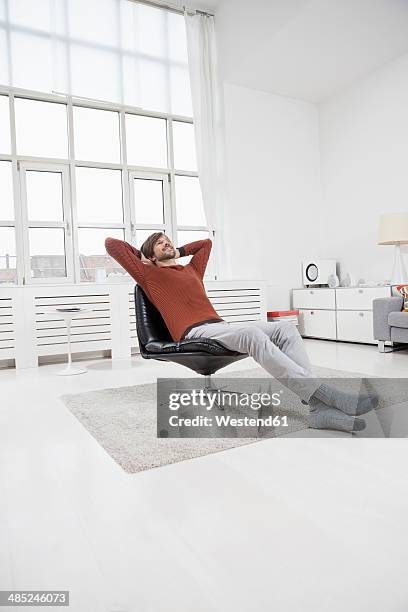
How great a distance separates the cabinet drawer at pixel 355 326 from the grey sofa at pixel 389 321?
446 mm

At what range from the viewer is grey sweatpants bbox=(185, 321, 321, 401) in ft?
7.26

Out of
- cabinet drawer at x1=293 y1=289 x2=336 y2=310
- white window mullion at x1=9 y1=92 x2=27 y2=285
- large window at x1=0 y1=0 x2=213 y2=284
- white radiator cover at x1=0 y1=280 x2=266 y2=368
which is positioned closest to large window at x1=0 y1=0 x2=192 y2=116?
large window at x1=0 y1=0 x2=213 y2=284

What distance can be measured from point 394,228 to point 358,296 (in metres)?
0.80

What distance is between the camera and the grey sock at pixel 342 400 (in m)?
2.16

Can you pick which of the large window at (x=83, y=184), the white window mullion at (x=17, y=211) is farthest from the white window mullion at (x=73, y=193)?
the white window mullion at (x=17, y=211)

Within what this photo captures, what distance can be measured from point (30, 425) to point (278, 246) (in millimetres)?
4312

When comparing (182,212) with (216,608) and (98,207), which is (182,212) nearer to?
(98,207)

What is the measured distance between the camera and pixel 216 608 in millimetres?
1029

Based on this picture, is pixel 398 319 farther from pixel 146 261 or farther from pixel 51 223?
pixel 51 223

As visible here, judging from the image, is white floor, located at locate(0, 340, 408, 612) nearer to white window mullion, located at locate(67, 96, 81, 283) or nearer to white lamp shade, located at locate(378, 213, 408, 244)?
white window mullion, located at locate(67, 96, 81, 283)

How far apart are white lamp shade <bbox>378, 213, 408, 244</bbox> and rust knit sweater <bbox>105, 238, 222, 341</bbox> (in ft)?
9.50

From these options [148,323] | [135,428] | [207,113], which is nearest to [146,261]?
[148,323]

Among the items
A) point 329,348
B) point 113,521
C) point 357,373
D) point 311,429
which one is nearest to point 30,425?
point 113,521

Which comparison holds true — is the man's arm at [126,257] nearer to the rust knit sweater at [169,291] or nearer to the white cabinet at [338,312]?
the rust knit sweater at [169,291]
